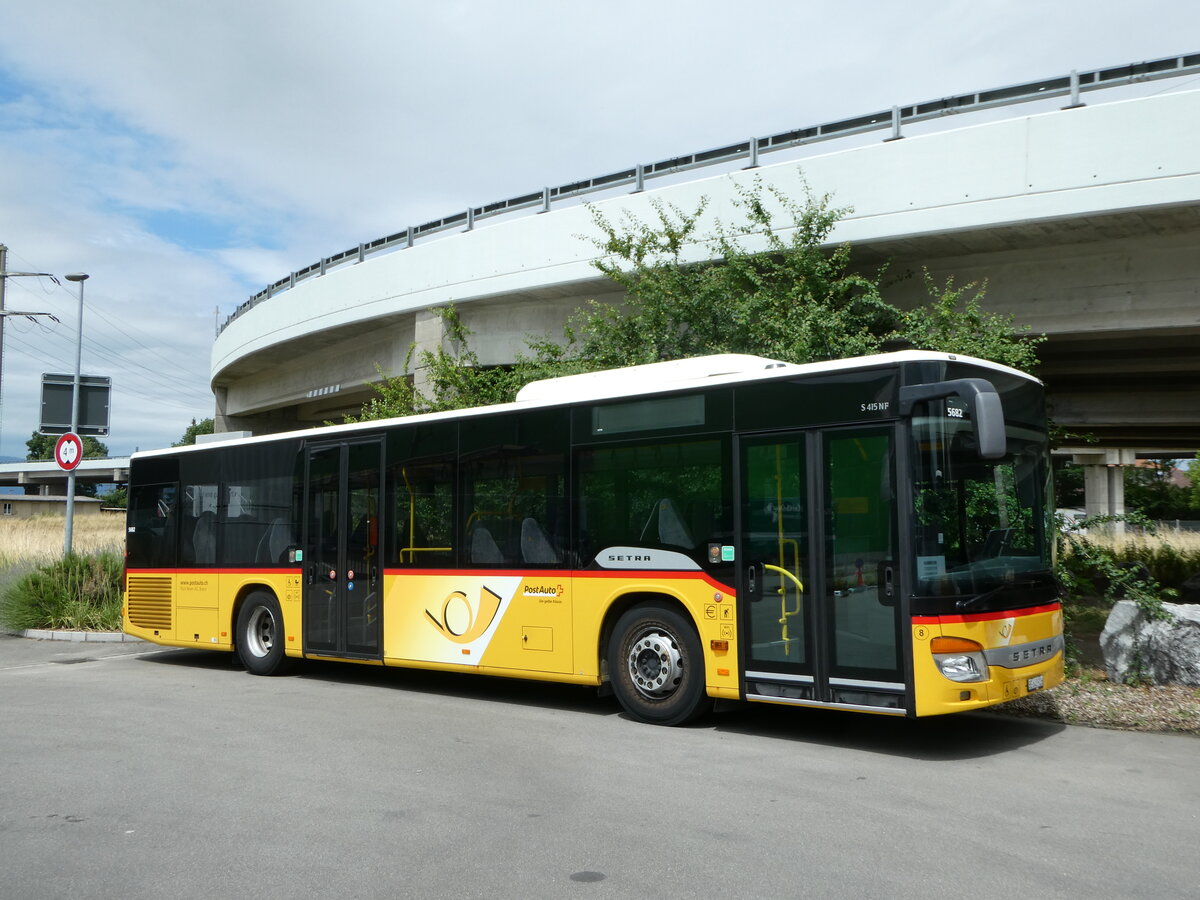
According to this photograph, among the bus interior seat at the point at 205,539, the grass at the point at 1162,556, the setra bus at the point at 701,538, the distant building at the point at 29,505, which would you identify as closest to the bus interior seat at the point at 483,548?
the setra bus at the point at 701,538

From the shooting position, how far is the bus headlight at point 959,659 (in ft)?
24.6

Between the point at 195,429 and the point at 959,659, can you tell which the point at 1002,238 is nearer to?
the point at 959,659

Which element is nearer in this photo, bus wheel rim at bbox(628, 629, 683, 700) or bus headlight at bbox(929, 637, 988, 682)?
bus headlight at bbox(929, 637, 988, 682)

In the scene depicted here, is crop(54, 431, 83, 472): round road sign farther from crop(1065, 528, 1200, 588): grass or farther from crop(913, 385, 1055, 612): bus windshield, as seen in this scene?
crop(1065, 528, 1200, 588): grass

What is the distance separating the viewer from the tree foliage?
1356 cm

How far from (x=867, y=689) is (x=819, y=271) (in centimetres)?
771

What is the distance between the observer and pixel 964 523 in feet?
25.6

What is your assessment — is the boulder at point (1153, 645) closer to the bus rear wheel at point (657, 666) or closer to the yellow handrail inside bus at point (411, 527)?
the bus rear wheel at point (657, 666)

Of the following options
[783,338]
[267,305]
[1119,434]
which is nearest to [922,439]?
[783,338]

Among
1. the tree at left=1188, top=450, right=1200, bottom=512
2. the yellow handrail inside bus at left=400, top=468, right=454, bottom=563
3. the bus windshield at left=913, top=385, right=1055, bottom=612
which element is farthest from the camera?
the tree at left=1188, top=450, right=1200, bottom=512

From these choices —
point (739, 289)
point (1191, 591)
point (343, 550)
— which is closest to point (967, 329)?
point (739, 289)

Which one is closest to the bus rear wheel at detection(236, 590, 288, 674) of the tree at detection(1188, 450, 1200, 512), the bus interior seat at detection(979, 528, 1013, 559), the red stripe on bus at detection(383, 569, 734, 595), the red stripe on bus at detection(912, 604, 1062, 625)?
the red stripe on bus at detection(383, 569, 734, 595)

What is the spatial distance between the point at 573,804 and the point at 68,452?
619 inches

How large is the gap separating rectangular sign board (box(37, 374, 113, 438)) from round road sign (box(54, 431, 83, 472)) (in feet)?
4.56
